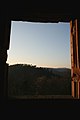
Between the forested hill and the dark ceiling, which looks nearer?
the dark ceiling

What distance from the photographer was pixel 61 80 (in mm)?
22547

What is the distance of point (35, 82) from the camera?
22.0 metres

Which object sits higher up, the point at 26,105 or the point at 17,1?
the point at 17,1

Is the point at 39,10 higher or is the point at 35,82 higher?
the point at 39,10

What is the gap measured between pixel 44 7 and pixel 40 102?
2311mm

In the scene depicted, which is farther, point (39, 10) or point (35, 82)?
point (35, 82)

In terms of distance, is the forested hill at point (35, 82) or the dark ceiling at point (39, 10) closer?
the dark ceiling at point (39, 10)

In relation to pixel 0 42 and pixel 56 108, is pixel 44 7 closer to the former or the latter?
pixel 0 42

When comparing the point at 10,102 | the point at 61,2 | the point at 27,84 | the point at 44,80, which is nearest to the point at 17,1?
the point at 61,2

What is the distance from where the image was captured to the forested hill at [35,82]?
19.3m

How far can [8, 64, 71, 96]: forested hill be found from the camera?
63.4 ft

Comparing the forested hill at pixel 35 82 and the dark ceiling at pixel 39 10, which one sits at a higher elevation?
the dark ceiling at pixel 39 10

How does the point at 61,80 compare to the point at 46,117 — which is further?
the point at 61,80

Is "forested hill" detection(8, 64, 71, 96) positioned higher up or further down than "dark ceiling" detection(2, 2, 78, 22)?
further down
